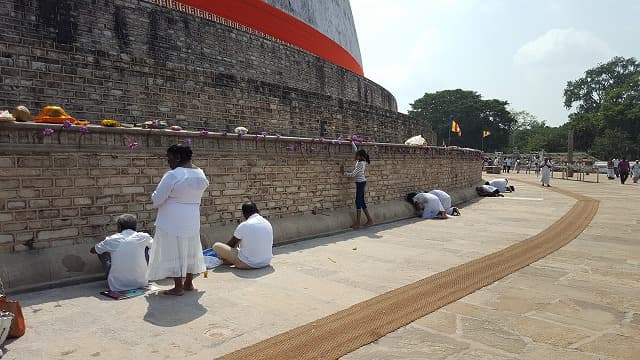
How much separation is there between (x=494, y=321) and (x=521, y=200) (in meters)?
10.7

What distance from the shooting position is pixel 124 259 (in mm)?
3986

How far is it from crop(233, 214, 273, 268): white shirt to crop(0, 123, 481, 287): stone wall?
91 cm

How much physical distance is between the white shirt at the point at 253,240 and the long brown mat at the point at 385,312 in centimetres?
156

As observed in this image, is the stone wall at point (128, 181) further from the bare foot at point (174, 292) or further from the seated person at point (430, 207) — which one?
the seated person at point (430, 207)

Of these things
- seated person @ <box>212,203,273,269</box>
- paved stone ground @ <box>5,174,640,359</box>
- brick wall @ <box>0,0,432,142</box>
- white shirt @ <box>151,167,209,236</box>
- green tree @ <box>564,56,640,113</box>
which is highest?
green tree @ <box>564,56,640,113</box>

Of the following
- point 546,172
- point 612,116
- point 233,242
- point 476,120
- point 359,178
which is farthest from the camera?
point 476,120

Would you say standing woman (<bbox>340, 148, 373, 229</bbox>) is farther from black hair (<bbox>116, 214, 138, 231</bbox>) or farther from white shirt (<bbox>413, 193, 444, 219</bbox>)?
black hair (<bbox>116, 214, 138, 231</bbox>)

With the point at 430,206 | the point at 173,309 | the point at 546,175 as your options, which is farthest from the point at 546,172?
the point at 173,309

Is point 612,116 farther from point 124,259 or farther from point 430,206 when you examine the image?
point 124,259

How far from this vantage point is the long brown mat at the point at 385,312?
2.87 meters

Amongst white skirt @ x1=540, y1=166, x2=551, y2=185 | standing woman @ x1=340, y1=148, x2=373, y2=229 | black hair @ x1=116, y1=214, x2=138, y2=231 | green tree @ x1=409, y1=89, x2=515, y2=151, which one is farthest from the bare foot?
green tree @ x1=409, y1=89, x2=515, y2=151

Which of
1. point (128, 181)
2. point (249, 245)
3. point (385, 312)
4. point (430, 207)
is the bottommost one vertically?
point (385, 312)

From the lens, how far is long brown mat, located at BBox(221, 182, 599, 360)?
2.87 meters

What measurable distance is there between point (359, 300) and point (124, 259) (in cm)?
224
